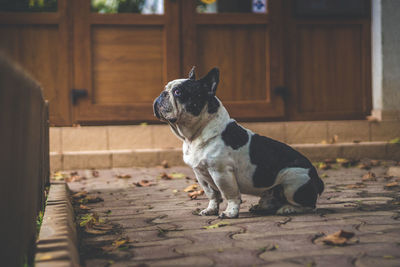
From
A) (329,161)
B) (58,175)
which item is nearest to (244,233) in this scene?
(58,175)

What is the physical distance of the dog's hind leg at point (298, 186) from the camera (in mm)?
3240

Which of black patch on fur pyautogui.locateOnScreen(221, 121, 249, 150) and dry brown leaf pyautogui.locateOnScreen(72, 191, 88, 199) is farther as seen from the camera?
dry brown leaf pyautogui.locateOnScreen(72, 191, 88, 199)

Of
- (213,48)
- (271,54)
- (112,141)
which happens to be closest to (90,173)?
(112,141)

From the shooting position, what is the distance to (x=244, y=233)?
2.79 metres

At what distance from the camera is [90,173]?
244 inches

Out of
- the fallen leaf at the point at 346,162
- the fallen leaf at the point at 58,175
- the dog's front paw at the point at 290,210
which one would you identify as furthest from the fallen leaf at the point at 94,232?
the fallen leaf at the point at 346,162

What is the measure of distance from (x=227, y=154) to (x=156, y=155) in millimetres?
3572

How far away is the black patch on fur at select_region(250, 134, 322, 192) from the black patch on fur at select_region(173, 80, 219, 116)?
428mm

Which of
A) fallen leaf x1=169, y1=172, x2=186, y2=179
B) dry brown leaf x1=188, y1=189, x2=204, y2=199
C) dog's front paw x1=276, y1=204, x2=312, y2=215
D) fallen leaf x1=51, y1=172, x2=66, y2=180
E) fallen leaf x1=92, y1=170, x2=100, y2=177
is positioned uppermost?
dog's front paw x1=276, y1=204, x2=312, y2=215

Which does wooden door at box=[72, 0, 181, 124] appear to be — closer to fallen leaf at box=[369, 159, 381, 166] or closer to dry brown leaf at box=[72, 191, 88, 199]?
dry brown leaf at box=[72, 191, 88, 199]

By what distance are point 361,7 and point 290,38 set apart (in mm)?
1148

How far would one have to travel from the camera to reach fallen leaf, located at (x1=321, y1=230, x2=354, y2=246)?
247 cm

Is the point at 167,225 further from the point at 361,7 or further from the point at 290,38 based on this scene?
the point at 361,7

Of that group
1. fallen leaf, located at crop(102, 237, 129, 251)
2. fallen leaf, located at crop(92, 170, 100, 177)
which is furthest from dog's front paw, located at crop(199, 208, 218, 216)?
fallen leaf, located at crop(92, 170, 100, 177)
